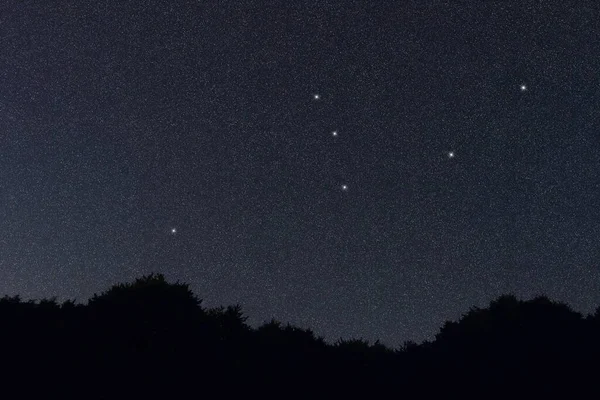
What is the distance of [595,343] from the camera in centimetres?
2198

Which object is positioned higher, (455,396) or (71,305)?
(71,305)

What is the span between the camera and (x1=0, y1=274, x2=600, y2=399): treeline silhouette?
51.3 feet

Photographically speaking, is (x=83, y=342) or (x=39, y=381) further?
(x=83, y=342)

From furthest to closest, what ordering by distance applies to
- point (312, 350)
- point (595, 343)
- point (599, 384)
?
point (312, 350) < point (595, 343) < point (599, 384)

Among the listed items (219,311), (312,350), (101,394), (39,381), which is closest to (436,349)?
(312,350)

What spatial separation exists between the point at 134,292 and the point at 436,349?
1476 centimetres

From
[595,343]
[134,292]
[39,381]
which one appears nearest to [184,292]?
[134,292]

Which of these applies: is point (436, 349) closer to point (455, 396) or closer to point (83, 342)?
point (455, 396)

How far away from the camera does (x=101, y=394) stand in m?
14.8

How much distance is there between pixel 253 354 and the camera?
21625mm

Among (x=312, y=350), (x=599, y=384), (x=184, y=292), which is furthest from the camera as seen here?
(x=312, y=350)

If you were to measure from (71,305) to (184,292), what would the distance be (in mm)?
4200

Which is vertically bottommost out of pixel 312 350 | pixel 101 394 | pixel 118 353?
pixel 101 394

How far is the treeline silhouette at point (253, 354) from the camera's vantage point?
615 inches
